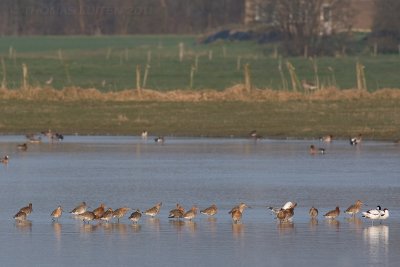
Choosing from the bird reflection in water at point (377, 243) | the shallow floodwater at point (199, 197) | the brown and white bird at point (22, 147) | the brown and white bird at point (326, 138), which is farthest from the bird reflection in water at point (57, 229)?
the brown and white bird at point (326, 138)

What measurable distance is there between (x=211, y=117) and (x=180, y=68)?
2136cm

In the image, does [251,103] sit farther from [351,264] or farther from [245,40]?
[245,40]

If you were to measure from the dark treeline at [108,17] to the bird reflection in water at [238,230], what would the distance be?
92.6 meters

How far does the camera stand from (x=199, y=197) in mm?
21625

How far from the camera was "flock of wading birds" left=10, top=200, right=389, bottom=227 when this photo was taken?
18562 mm

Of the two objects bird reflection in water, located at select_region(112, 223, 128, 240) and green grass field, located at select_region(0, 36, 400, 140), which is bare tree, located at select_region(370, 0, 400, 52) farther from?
bird reflection in water, located at select_region(112, 223, 128, 240)

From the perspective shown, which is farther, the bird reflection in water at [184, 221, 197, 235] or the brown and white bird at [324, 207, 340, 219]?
the brown and white bird at [324, 207, 340, 219]

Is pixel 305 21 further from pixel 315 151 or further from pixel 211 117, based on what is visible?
pixel 315 151

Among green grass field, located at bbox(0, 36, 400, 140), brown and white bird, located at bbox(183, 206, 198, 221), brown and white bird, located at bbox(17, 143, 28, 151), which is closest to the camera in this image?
brown and white bird, located at bbox(183, 206, 198, 221)

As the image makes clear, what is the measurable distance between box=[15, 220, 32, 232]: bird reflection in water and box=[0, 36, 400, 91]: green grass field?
97.4 ft

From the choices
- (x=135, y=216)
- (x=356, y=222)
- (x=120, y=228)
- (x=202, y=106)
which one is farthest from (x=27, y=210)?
(x=202, y=106)

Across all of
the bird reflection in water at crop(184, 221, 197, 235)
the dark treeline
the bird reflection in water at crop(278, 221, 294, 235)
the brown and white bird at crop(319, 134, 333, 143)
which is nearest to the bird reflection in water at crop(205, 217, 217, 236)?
the bird reflection in water at crop(184, 221, 197, 235)

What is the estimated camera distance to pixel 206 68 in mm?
58625

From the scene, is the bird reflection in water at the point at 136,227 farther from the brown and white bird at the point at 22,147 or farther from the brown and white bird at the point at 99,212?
the brown and white bird at the point at 22,147
